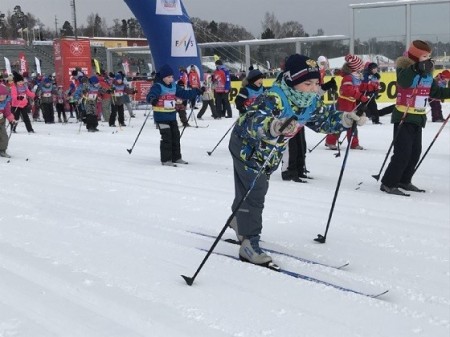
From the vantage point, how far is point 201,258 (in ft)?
13.6

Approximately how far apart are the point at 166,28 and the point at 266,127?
13.6m

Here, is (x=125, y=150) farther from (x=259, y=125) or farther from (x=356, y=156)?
(x=259, y=125)

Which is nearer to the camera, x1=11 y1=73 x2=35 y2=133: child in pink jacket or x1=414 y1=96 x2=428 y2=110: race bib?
x1=414 y1=96 x2=428 y2=110: race bib

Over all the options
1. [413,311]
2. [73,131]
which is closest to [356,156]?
[413,311]

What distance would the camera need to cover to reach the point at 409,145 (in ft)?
20.2

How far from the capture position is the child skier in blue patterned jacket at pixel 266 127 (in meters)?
3.70

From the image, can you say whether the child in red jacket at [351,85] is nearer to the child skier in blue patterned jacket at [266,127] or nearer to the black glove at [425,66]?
the black glove at [425,66]

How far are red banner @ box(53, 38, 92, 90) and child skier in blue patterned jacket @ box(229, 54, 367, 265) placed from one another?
58.6ft

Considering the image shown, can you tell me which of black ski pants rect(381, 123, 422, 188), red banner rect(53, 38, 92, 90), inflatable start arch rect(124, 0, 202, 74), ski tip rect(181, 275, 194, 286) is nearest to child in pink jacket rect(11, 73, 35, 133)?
inflatable start arch rect(124, 0, 202, 74)

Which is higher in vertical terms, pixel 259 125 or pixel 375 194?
pixel 259 125

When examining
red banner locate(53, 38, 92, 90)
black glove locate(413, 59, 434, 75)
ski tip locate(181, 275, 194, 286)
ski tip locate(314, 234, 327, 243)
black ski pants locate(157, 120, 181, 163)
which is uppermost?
red banner locate(53, 38, 92, 90)

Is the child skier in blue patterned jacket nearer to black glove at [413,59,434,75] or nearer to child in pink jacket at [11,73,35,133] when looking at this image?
black glove at [413,59,434,75]

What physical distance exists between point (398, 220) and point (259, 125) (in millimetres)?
2361

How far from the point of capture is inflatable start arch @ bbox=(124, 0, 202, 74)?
52.9 feet
